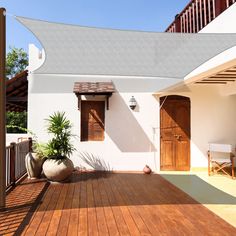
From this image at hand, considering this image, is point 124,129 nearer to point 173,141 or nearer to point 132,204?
point 173,141

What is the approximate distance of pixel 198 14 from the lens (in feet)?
20.0

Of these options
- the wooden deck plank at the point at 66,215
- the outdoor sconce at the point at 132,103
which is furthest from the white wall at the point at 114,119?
the wooden deck plank at the point at 66,215

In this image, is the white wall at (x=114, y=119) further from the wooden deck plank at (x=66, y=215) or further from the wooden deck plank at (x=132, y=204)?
the wooden deck plank at (x=66, y=215)

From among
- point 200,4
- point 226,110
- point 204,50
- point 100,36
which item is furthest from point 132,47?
point 226,110

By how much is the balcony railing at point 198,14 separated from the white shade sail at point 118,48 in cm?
162

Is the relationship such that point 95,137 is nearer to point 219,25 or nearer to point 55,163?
point 55,163

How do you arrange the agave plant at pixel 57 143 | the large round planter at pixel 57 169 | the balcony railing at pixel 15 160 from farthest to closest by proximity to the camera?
1. the agave plant at pixel 57 143
2. the large round planter at pixel 57 169
3. the balcony railing at pixel 15 160

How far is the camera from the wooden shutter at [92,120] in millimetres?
6785

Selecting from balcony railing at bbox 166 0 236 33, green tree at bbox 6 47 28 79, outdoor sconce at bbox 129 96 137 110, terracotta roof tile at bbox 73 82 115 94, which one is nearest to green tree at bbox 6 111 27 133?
green tree at bbox 6 47 28 79

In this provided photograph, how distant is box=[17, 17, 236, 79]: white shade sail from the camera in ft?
12.9

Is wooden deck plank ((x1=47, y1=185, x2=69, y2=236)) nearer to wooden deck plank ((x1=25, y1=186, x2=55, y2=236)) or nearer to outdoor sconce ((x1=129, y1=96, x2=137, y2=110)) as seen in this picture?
wooden deck plank ((x1=25, y1=186, x2=55, y2=236))

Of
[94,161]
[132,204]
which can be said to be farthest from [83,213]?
[94,161]

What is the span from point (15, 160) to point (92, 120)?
2.37 metres

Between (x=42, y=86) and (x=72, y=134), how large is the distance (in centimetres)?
163
